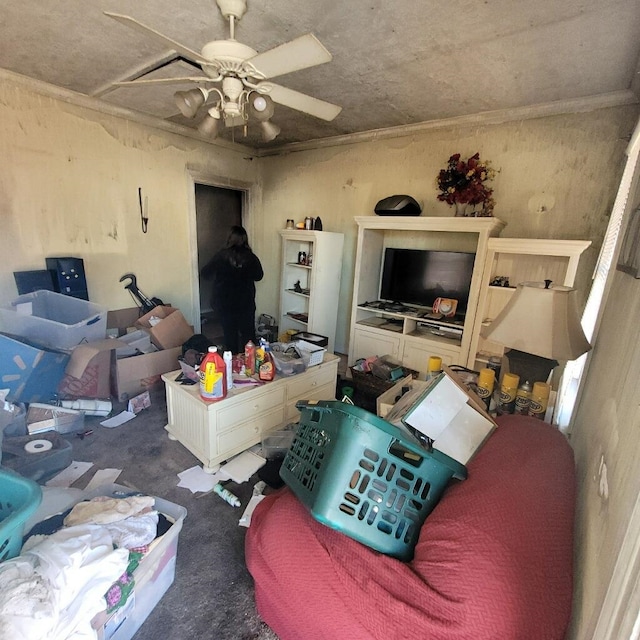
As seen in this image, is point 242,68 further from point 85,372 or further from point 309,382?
point 85,372

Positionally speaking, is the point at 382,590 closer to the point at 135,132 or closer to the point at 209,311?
the point at 135,132

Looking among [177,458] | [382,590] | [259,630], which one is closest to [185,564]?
[259,630]

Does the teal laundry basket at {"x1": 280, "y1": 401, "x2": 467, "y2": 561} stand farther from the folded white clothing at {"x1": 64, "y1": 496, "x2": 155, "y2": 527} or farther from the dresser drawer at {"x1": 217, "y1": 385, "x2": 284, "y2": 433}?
the dresser drawer at {"x1": 217, "y1": 385, "x2": 284, "y2": 433}

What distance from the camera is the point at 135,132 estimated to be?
10.3 feet

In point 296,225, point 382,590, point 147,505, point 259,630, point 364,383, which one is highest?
point 296,225

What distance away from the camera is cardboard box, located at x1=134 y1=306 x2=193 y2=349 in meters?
2.98

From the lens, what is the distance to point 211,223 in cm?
439

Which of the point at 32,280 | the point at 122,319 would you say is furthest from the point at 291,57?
the point at 122,319

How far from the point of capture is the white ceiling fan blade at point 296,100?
1.62 meters

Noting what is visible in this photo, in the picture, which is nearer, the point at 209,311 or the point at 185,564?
the point at 185,564

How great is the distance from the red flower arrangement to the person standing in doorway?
183 centimetres

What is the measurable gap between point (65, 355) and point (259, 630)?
2289mm

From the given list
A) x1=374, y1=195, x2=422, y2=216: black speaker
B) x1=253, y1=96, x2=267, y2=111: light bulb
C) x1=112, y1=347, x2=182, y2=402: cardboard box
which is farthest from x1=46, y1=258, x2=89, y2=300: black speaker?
x1=374, y1=195, x2=422, y2=216: black speaker

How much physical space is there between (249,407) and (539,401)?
153 cm
